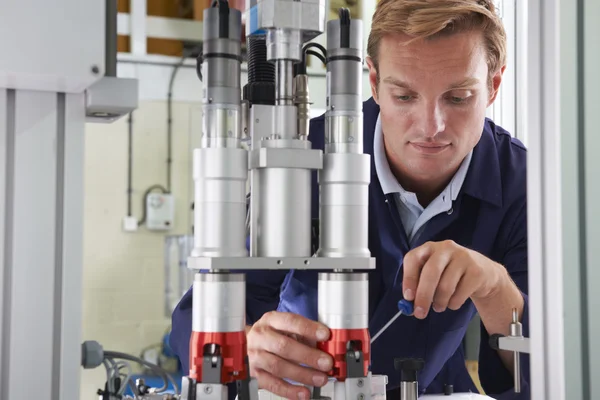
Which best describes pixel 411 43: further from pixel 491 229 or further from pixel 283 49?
pixel 283 49

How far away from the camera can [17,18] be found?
0.74 meters

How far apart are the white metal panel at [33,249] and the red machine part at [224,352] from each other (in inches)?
7.5

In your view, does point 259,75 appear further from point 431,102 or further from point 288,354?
point 431,102

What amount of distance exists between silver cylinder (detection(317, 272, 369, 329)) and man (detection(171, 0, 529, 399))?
2.30ft

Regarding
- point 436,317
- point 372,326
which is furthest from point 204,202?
point 436,317

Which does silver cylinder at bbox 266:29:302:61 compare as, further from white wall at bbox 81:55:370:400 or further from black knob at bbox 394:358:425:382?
white wall at bbox 81:55:370:400

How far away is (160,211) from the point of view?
3.02 m

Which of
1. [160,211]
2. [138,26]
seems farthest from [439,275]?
[138,26]

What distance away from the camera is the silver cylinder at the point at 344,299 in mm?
767

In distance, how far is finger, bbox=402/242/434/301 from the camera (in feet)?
3.58

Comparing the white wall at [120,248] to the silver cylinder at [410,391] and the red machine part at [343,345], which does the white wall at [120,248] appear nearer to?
the silver cylinder at [410,391]

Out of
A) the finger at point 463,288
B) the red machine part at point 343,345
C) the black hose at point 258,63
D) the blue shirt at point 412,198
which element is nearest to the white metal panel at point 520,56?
the blue shirt at point 412,198

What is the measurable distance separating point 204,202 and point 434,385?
1147 mm

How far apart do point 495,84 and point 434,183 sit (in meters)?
0.32
